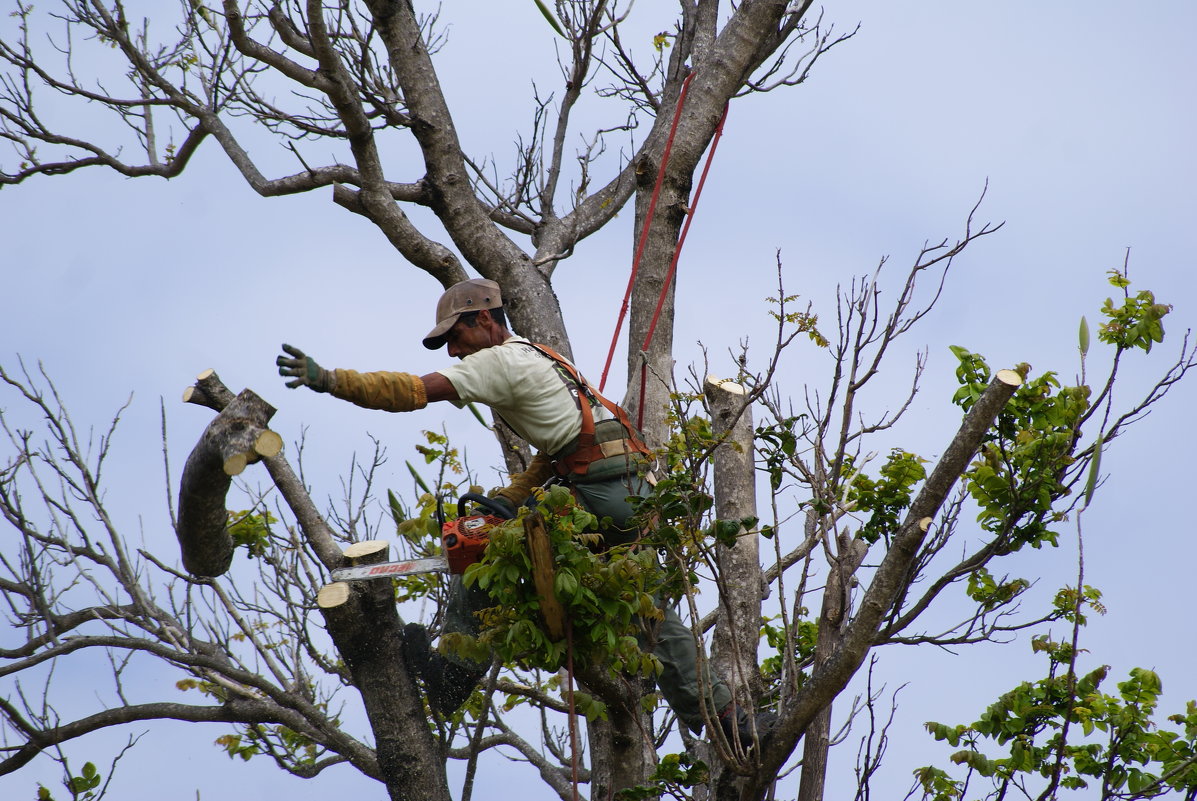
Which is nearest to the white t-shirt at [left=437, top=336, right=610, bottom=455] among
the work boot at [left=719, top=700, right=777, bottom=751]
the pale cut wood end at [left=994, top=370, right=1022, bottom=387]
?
the work boot at [left=719, top=700, right=777, bottom=751]

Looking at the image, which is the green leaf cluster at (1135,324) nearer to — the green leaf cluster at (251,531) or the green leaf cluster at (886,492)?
the green leaf cluster at (886,492)

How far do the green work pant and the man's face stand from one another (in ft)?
2.25

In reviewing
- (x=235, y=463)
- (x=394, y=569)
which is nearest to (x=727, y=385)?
(x=394, y=569)

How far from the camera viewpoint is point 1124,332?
4453 mm

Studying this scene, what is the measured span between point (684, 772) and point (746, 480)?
1613 mm

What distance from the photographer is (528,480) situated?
16.4 ft

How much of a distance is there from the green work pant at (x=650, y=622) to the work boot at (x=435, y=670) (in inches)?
3.9

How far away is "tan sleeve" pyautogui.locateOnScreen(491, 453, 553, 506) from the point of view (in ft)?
16.1

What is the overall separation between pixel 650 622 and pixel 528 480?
2.88 ft

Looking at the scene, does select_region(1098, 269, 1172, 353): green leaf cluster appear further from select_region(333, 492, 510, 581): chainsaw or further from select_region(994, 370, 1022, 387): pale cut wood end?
select_region(333, 492, 510, 581): chainsaw

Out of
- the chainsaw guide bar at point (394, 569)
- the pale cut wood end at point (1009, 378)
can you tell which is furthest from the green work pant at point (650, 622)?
the pale cut wood end at point (1009, 378)

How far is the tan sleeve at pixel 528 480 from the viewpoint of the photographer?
16.1 ft

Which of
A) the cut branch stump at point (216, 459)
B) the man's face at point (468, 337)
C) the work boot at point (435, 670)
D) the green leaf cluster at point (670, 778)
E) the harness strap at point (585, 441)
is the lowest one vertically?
the green leaf cluster at point (670, 778)

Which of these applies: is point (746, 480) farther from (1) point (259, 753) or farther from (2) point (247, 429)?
(1) point (259, 753)
